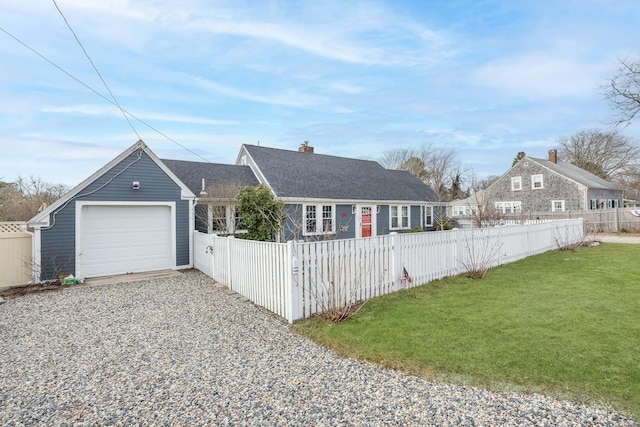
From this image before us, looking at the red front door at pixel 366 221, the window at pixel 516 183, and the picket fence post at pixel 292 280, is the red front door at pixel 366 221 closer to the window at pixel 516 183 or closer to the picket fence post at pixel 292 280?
the picket fence post at pixel 292 280

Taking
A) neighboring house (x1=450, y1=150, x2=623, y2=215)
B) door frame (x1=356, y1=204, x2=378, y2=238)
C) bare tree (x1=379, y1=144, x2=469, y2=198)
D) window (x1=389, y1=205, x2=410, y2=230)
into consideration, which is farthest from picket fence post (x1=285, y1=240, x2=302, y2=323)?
bare tree (x1=379, y1=144, x2=469, y2=198)

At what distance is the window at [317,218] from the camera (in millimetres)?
15594

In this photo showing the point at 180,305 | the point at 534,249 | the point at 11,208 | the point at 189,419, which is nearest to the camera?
the point at 189,419

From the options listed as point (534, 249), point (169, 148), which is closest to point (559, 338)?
point (534, 249)

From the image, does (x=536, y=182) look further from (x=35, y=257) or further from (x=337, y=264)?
(x=35, y=257)

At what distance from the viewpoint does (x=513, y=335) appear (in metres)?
4.32

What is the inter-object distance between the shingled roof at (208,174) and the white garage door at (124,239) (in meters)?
3.11

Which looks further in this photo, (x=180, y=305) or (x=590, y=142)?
(x=590, y=142)

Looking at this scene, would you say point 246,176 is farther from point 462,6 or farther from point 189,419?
point 189,419

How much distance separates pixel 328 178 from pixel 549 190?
23.3 m

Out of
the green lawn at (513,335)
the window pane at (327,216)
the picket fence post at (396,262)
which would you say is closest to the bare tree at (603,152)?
the window pane at (327,216)

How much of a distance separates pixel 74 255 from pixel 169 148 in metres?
10.8

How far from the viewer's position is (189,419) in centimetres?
277

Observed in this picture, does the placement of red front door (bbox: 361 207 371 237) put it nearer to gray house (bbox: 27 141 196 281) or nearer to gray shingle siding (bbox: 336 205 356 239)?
gray shingle siding (bbox: 336 205 356 239)
